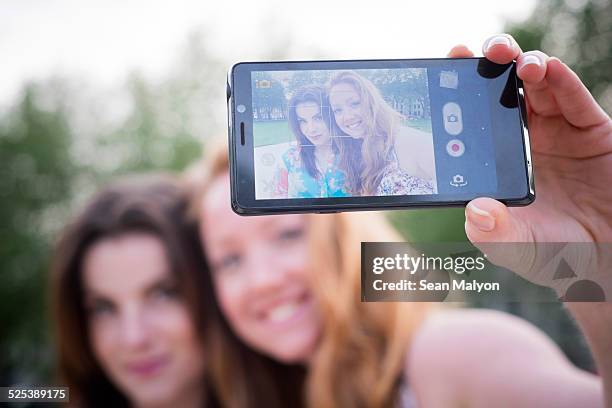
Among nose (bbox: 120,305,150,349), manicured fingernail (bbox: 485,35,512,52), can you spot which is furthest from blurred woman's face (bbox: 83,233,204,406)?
manicured fingernail (bbox: 485,35,512,52)

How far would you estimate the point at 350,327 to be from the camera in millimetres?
849

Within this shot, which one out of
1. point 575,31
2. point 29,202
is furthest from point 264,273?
point 29,202

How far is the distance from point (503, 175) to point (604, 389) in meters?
0.23

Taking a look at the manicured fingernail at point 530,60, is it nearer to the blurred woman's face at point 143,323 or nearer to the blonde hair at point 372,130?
the blonde hair at point 372,130

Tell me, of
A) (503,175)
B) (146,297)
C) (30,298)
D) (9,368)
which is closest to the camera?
(503,175)

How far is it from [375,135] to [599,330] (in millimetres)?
261

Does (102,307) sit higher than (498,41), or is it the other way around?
(498,41)

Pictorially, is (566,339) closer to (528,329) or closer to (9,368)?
(528,329)

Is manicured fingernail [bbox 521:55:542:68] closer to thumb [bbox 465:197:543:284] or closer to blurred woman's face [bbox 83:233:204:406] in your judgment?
thumb [bbox 465:197:543:284]

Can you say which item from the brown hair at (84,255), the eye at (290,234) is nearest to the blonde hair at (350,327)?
the eye at (290,234)

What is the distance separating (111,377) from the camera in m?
1.01

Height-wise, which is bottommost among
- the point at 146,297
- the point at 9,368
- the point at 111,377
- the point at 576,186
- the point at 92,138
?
the point at 9,368

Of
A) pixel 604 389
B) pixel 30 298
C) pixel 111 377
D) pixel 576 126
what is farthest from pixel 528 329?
pixel 30 298

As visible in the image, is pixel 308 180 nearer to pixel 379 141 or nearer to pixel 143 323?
pixel 379 141
